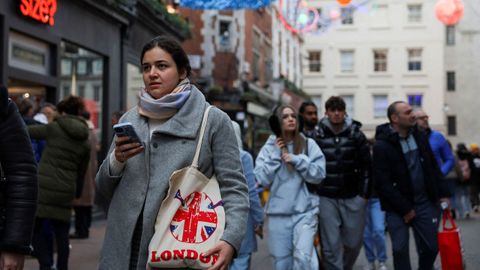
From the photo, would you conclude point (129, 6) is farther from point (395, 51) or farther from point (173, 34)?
point (395, 51)

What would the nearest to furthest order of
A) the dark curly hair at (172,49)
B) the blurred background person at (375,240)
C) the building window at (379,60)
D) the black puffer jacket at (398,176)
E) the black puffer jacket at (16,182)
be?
the black puffer jacket at (16,182), the dark curly hair at (172,49), the black puffer jacket at (398,176), the blurred background person at (375,240), the building window at (379,60)

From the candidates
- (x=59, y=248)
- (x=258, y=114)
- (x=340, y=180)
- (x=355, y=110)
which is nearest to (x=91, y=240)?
(x=59, y=248)

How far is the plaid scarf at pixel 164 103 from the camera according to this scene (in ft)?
11.4

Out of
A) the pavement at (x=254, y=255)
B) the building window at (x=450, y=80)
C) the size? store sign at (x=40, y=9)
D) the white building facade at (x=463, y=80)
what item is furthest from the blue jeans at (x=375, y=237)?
the building window at (x=450, y=80)

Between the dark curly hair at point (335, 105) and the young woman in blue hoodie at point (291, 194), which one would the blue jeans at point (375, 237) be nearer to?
the dark curly hair at point (335, 105)

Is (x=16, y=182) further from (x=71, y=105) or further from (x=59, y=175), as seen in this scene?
(x=71, y=105)

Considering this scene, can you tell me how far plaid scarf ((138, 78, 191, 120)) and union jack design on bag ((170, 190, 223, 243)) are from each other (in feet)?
1.24

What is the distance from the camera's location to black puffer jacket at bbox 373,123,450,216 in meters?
7.20

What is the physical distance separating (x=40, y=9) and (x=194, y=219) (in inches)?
444

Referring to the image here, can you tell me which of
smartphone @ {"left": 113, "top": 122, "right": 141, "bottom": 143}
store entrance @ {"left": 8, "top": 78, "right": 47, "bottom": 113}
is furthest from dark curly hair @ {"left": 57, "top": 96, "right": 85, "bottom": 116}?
store entrance @ {"left": 8, "top": 78, "right": 47, "bottom": 113}

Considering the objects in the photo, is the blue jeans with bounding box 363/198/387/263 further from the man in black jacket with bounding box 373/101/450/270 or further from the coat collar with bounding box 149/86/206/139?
the coat collar with bounding box 149/86/206/139

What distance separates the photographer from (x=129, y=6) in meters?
18.7

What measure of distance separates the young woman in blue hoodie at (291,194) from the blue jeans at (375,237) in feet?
9.65

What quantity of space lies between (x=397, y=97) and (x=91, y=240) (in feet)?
137
